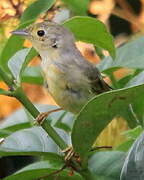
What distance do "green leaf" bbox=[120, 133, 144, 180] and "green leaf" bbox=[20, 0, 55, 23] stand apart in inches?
18.7

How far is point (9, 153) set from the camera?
135 centimetres

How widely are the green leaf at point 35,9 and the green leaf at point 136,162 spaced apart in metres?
0.48

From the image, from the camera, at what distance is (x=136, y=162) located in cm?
130

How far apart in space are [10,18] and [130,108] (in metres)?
0.41

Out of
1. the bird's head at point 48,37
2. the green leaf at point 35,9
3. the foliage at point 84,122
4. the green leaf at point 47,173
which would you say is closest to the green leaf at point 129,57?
the foliage at point 84,122

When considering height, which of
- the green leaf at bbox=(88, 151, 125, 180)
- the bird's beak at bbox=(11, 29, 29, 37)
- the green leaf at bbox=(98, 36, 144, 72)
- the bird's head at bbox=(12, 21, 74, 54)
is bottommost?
the green leaf at bbox=(88, 151, 125, 180)

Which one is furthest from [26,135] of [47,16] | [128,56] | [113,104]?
[47,16]

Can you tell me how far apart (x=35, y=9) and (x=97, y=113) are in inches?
18.5

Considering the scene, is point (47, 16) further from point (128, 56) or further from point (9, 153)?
point (9, 153)

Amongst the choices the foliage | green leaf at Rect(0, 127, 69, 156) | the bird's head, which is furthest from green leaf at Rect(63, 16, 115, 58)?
green leaf at Rect(0, 127, 69, 156)

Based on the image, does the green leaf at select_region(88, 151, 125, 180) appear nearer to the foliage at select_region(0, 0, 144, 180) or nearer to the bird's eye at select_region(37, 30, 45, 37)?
the foliage at select_region(0, 0, 144, 180)

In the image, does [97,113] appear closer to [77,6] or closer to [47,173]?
[47,173]

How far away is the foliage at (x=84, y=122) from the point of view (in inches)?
50.3

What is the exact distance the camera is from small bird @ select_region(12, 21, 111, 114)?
5.60 feet
